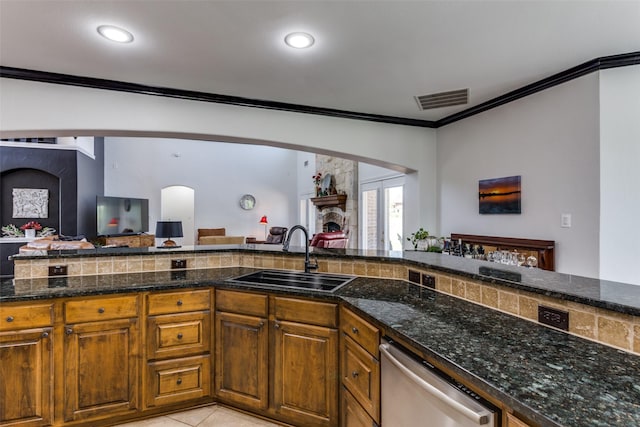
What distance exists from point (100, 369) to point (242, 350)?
0.87m

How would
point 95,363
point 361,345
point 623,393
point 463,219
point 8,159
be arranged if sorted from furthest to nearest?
point 8,159 → point 463,219 → point 95,363 → point 361,345 → point 623,393

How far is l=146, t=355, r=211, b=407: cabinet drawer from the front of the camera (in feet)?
7.12

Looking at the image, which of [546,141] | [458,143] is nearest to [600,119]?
[546,141]

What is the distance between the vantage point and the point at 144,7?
2145 mm

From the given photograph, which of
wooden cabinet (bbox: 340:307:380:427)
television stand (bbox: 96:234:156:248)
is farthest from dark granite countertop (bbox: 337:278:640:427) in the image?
television stand (bbox: 96:234:156:248)

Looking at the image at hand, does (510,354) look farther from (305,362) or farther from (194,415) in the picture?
(194,415)

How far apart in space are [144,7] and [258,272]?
6.55 ft

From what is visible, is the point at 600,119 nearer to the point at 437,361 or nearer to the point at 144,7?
the point at 437,361

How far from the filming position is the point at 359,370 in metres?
1.67

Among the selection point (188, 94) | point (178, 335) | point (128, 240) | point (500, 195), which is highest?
point (188, 94)

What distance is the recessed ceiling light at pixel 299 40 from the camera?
2.49 metres

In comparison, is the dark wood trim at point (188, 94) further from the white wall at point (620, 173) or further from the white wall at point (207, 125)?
the white wall at point (620, 173)

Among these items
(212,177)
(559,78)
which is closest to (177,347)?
(559,78)

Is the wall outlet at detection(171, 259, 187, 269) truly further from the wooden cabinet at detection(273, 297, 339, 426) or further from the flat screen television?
the flat screen television
